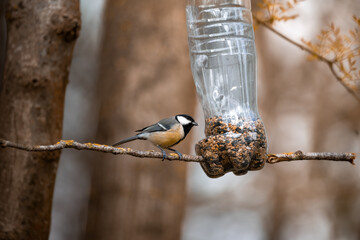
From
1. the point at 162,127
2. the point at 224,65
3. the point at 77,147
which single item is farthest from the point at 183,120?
the point at 77,147

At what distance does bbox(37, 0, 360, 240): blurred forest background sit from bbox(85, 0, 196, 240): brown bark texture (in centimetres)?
1

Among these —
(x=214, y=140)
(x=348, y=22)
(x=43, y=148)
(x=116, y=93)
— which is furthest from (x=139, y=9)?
(x=348, y=22)

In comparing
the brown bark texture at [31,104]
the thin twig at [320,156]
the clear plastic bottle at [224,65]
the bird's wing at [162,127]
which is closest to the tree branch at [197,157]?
the thin twig at [320,156]

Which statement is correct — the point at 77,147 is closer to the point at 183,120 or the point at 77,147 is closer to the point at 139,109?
the point at 183,120

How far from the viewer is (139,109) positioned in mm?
4523

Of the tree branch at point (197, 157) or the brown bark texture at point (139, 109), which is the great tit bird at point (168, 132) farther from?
the brown bark texture at point (139, 109)

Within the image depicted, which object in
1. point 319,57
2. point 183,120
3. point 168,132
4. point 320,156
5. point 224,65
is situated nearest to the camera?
point 320,156

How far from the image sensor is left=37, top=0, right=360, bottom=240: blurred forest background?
175 inches

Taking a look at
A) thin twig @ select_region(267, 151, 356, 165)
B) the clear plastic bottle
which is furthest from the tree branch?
the clear plastic bottle

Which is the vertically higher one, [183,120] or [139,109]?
[139,109]

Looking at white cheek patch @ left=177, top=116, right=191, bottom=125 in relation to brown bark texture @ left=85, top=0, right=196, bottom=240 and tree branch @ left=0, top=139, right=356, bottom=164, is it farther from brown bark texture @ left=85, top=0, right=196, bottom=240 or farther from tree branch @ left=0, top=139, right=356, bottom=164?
brown bark texture @ left=85, top=0, right=196, bottom=240

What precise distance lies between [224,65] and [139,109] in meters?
2.11

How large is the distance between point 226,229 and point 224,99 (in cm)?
659

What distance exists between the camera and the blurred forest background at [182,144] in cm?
444
